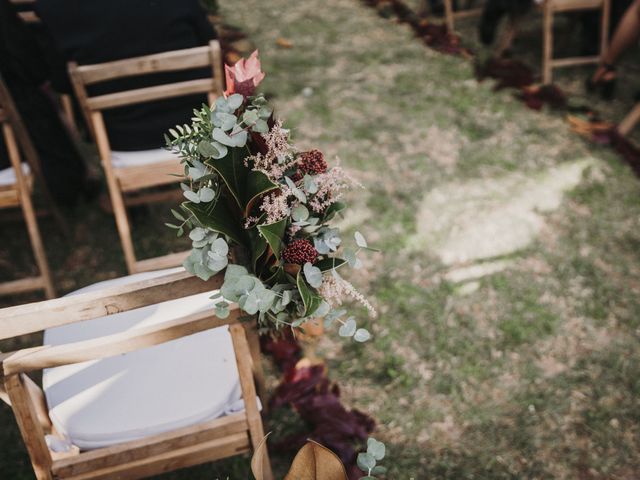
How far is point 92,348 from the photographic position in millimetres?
1156

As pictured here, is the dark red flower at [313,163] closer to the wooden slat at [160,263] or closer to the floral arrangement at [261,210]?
the floral arrangement at [261,210]

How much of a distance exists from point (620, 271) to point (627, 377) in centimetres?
64

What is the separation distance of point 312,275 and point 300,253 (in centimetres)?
5

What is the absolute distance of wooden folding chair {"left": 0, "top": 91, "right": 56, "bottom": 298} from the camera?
7.43 feet

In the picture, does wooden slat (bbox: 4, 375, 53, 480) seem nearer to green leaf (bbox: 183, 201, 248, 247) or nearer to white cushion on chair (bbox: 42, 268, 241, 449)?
white cushion on chair (bbox: 42, 268, 241, 449)

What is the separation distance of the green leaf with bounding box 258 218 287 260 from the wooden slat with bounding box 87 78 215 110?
1345 millimetres

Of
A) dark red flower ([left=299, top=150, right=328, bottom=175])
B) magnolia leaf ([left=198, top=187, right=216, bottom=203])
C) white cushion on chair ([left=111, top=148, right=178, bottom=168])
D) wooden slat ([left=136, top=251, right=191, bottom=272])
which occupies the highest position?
dark red flower ([left=299, top=150, right=328, bottom=175])

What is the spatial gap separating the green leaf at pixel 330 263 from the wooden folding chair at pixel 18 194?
1.71 metres

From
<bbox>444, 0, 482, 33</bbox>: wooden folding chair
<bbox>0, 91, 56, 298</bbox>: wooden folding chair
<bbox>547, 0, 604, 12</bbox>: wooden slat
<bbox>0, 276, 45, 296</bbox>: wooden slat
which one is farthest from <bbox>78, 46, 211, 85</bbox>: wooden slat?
<bbox>444, 0, 482, 33</bbox>: wooden folding chair

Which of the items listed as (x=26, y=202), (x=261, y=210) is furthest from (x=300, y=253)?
(x=26, y=202)

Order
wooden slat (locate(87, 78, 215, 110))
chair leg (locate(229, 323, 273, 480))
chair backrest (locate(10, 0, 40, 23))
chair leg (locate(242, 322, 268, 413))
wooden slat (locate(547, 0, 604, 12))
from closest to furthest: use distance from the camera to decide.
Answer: chair leg (locate(229, 323, 273, 480)) → chair leg (locate(242, 322, 268, 413)) → wooden slat (locate(87, 78, 215, 110)) → chair backrest (locate(10, 0, 40, 23)) → wooden slat (locate(547, 0, 604, 12))

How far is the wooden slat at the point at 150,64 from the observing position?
83.7 inches

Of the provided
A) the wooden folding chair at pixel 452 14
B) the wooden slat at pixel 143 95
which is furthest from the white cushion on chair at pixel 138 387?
the wooden folding chair at pixel 452 14

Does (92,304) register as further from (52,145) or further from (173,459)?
(52,145)
